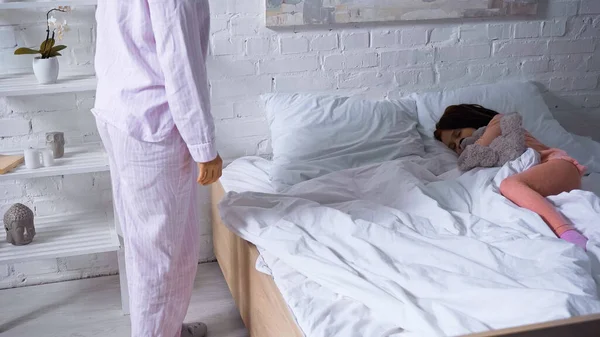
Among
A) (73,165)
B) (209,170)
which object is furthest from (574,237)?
(73,165)

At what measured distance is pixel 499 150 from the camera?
7.86 feet

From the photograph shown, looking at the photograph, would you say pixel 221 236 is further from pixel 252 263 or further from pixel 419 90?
pixel 419 90

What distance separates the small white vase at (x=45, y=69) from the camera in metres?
2.31

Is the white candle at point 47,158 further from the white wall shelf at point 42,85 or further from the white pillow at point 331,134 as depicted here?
the white pillow at point 331,134

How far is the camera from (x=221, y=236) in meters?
2.63

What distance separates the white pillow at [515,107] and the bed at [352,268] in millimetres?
266

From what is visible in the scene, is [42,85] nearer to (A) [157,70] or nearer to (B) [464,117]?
(A) [157,70]

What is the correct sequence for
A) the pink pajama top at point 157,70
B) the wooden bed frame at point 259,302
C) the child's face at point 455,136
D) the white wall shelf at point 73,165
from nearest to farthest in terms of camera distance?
the wooden bed frame at point 259,302 < the pink pajama top at point 157,70 < the white wall shelf at point 73,165 < the child's face at point 455,136

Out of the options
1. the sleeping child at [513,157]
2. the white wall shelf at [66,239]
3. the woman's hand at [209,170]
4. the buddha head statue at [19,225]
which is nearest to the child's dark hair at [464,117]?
the sleeping child at [513,157]

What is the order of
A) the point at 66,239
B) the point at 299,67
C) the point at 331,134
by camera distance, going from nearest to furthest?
the point at 66,239 < the point at 331,134 < the point at 299,67

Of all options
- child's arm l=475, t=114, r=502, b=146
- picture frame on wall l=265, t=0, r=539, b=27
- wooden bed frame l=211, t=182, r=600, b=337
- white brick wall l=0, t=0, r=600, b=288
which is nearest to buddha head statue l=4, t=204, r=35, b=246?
white brick wall l=0, t=0, r=600, b=288

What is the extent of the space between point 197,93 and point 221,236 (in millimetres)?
996

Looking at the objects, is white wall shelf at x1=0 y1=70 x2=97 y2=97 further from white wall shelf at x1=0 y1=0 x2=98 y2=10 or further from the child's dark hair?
the child's dark hair

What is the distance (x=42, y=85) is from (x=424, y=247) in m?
1.35
